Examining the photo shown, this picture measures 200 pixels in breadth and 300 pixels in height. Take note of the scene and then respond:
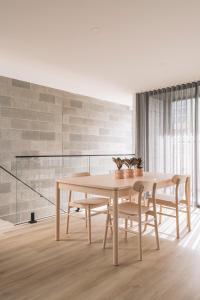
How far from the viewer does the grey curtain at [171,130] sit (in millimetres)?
4891

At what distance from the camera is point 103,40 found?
125 inches

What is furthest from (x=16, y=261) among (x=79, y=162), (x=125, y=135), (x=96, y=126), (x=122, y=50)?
(x=125, y=135)

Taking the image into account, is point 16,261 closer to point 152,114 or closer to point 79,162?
point 79,162

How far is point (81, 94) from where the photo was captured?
576cm

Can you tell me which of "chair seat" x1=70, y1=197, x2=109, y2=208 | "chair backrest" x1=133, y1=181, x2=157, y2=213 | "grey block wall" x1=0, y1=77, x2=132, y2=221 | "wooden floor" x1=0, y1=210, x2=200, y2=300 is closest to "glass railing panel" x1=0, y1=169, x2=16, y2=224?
"grey block wall" x1=0, y1=77, x2=132, y2=221

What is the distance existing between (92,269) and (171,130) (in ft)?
11.3

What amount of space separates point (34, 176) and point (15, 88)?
159 cm

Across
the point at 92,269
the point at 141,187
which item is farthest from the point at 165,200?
the point at 92,269

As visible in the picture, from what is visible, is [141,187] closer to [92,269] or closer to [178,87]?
[92,269]

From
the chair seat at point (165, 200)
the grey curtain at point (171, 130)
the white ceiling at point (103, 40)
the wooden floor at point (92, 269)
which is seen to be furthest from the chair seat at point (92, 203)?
the grey curtain at point (171, 130)

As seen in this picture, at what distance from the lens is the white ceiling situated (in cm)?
246

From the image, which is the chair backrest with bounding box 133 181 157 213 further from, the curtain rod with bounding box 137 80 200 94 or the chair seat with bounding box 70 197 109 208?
the curtain rod with bounding box 137 80 200 94

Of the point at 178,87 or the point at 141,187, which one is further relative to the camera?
the point at 178,87

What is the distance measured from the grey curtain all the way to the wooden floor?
6.05ft
